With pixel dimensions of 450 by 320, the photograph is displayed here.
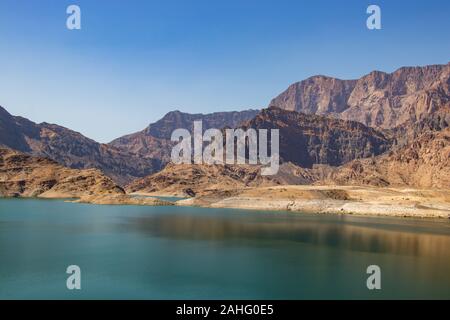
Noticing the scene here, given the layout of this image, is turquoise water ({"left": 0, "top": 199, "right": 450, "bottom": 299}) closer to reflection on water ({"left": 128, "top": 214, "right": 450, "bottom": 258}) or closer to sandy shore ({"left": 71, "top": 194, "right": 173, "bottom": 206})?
reflection on water ({"left": 128, "top": 214, "right": 450, "bottom": 258})

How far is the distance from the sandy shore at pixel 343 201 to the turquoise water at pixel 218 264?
202 feet

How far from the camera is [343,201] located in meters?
160

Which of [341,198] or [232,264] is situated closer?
[232,264]

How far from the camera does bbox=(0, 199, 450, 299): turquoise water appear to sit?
117 ft

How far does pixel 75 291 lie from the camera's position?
113 feet

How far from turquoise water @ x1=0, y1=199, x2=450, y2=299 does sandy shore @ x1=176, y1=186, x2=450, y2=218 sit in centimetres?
6166

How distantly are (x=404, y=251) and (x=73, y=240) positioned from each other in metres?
45.3

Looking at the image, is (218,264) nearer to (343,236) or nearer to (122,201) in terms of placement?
(343,236)

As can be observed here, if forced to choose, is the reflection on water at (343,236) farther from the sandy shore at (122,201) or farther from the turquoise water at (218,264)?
the sandy shore at (122,201)

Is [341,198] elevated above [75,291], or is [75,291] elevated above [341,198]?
[75,291]

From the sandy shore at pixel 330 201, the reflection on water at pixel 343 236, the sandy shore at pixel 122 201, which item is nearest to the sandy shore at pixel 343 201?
the sandy shore at pixel 330 201

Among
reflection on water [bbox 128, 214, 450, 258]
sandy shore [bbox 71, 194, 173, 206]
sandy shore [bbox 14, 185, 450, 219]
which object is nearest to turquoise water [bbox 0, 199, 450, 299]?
reflection on water [bbox 128, 214, 450, 258]
